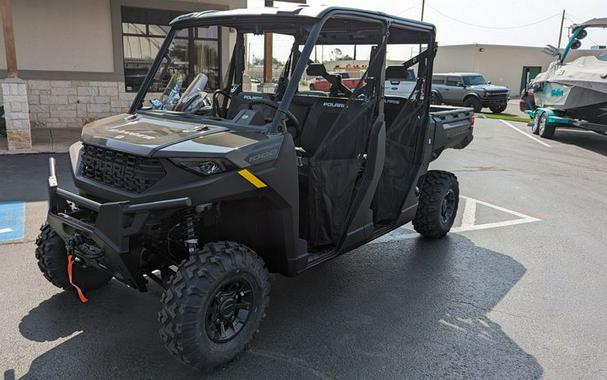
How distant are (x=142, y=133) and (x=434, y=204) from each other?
11.2ft

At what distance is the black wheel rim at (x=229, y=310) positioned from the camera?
3.10 metres

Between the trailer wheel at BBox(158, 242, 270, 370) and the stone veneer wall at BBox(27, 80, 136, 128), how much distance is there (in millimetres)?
10959

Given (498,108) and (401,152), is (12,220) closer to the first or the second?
(401,152)

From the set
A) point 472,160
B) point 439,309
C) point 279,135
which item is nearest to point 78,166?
point 279,135

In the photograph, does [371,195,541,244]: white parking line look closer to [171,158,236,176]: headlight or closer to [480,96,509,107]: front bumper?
[171,158,236,176]: headlight

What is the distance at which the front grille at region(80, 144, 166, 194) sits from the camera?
296cm

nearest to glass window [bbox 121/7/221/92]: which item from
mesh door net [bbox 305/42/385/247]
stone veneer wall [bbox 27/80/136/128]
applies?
stone veneer wall [bbox 27/80/136/128]

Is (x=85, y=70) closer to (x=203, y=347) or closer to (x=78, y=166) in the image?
(x=78, y=166)

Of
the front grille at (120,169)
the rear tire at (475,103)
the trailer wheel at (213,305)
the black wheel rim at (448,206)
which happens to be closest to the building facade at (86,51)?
the black wheel rim at (448,206)

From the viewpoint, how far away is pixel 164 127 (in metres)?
3.43

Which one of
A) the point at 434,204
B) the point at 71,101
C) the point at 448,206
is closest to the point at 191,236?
the point at 434,204

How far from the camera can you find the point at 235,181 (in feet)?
9.69

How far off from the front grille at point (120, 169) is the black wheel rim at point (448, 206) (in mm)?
3766

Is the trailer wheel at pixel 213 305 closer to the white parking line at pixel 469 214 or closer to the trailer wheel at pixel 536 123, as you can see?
the white parking line at pixel 469 214
